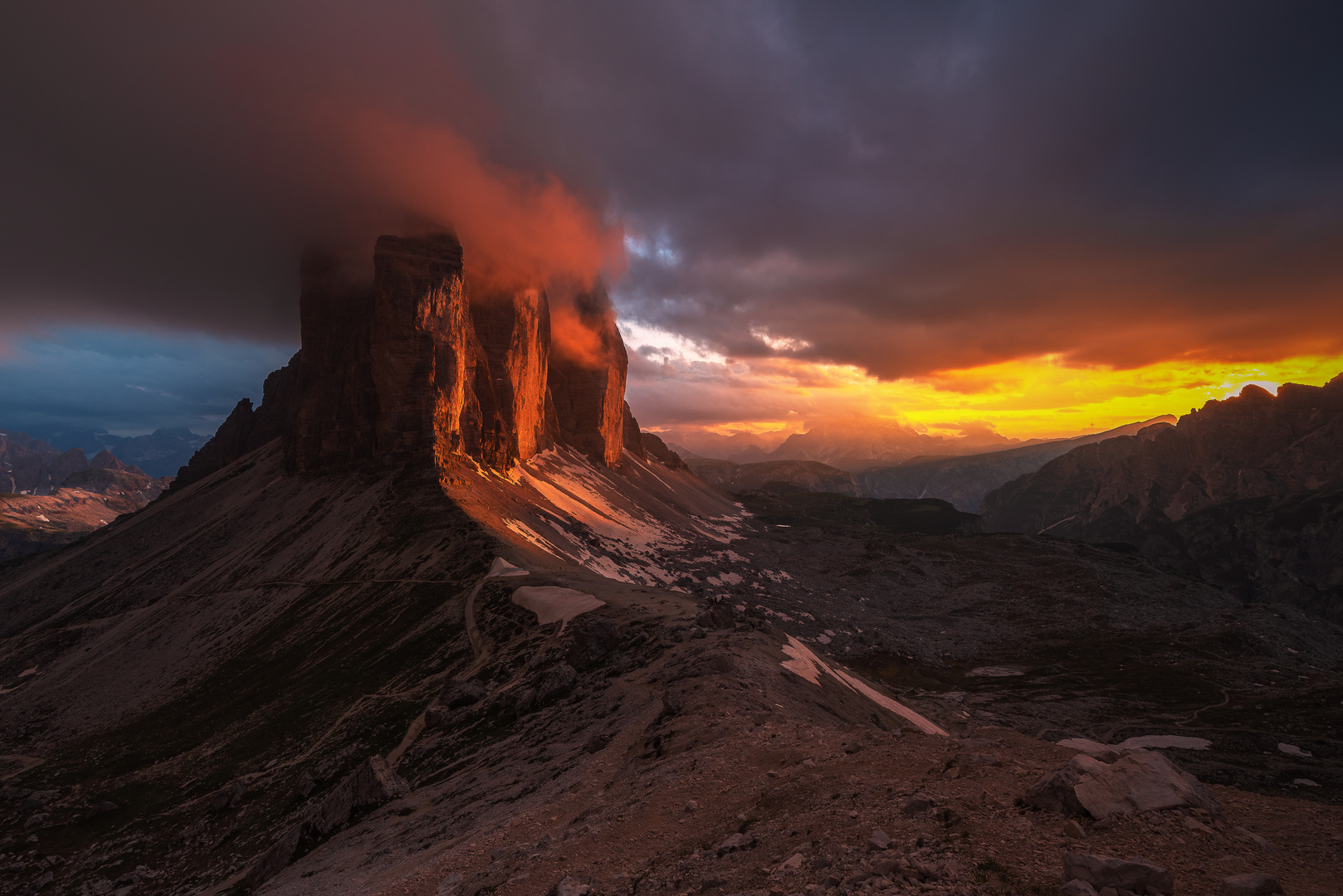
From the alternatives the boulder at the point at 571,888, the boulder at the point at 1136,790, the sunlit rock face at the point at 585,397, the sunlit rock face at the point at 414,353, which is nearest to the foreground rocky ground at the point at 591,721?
the boulder at the point at 571,888

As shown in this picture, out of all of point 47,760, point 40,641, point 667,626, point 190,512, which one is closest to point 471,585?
point 667,626

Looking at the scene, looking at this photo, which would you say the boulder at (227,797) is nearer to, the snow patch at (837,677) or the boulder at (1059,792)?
the snow patch at (837,677)

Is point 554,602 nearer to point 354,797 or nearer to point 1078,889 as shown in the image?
point 354,797

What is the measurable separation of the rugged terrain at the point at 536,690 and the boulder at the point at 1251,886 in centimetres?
54

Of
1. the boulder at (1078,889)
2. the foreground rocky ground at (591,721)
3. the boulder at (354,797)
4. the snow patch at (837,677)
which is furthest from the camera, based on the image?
the snow patch at (837,677)

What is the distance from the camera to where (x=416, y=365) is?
334 feet

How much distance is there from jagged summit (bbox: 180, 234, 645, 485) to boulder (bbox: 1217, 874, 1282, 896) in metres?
96.8

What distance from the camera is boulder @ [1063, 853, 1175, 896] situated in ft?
25.2

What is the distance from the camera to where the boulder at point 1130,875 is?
7.69 m

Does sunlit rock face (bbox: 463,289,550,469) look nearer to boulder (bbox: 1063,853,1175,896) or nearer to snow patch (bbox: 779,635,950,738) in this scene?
snow patch (bbox: 779,635,950,738)

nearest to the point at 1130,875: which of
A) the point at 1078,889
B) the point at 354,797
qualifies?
the point at 1078,889

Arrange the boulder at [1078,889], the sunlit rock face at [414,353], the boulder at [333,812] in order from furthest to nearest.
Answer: the sunlit rock face at [414,353] → the boulder at [333,812] → the boulder at [1078,889]

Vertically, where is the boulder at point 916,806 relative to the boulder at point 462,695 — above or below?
above

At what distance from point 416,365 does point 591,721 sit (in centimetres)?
8980
